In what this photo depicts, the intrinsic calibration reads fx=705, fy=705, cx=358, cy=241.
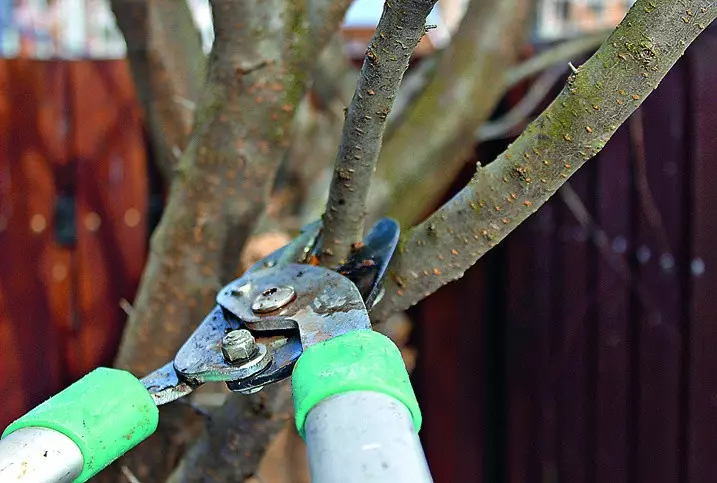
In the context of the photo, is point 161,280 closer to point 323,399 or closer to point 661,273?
point 323,399

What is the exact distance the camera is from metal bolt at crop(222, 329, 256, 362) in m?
0.71

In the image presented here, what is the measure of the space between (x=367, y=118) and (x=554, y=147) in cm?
20

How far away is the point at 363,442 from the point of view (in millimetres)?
470

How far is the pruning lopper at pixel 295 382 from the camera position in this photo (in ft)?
1.57

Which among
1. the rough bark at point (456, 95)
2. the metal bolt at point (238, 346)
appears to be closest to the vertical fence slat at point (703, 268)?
the rough bark at point (456, 95)

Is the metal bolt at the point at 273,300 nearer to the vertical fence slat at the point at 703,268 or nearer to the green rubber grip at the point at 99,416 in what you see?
the green rubber grip at the point at 99,416

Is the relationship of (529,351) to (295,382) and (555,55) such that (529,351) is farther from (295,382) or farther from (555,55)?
(295,382)

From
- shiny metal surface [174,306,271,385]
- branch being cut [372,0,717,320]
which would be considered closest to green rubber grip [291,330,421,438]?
shiny metal surface [174,306,271,385]

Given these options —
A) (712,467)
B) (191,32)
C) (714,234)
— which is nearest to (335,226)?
(191,32)

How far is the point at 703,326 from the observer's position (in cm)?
196

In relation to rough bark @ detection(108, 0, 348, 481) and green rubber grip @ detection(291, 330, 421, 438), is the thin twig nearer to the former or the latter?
rough bark @ detection(108, 0, 348, 481)

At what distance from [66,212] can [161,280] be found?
1.13 meters

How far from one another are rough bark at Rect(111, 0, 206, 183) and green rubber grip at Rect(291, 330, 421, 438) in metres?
1.02

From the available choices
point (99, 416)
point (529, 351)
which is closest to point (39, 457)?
point (99, 416)
